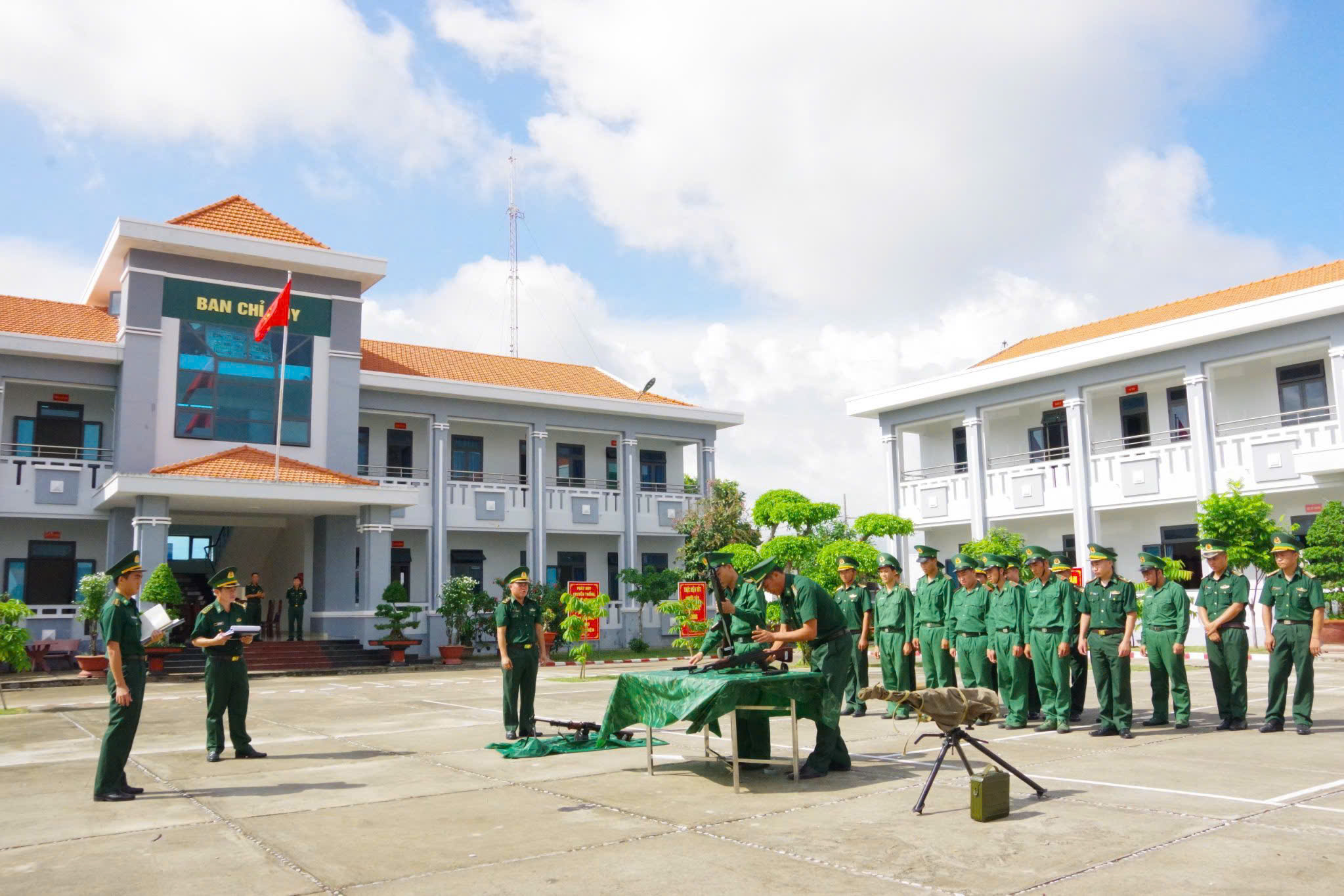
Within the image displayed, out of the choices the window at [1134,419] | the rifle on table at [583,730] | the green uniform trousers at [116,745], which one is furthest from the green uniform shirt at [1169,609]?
the window at [1134,419]

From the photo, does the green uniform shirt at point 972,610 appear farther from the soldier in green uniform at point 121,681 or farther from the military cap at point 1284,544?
the soldier in green uniform at point 121,681

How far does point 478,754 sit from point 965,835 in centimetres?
507

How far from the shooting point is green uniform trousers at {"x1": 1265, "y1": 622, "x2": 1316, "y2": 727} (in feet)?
31.5

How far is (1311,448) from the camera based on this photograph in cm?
2205

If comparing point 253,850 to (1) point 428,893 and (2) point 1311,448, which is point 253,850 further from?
(2) point 1311,448

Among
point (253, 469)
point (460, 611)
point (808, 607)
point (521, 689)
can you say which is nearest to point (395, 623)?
point (460, 611)

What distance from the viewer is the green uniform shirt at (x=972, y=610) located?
36.0ft

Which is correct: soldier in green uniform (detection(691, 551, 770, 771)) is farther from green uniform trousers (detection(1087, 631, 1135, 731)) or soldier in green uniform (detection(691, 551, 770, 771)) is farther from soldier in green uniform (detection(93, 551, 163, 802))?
soldier in green uniform (detection(93, 551, 163, 802))

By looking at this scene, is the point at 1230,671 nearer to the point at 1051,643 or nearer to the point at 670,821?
the point at 1051,643

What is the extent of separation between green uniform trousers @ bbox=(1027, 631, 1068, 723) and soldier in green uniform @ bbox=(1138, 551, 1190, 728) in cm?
95

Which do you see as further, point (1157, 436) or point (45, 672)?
point (1157, 436)

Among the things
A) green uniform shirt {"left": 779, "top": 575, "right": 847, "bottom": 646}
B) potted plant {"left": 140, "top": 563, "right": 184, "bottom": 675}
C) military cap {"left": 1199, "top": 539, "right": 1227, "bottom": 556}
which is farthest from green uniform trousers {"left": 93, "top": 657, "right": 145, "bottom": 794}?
potted plant {"left": 140, "top": 563, "right": 184, "bottom": 675}

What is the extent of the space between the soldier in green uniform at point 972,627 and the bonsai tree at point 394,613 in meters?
16.6

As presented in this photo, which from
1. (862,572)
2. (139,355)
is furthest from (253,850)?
(139,355)
